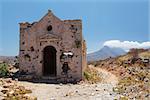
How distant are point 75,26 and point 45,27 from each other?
306cm

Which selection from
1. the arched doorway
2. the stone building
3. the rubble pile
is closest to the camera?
the rubble pile

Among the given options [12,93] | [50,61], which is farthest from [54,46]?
[12,93]

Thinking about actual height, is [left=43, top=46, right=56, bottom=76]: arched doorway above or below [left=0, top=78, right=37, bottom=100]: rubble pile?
above

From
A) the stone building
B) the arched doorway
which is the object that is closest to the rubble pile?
the stone building

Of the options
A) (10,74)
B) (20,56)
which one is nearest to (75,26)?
(20,56)

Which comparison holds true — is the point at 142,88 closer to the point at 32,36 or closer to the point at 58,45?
the point at 58,45

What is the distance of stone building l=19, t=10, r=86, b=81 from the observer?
84.9ft

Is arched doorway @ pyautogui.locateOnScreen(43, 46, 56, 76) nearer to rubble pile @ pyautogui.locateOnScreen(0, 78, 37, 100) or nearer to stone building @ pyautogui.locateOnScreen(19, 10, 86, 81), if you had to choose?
stone building @ pyautogui.locateOnScreen(19, 10, 86, 81)

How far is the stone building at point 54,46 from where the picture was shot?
1019 inches

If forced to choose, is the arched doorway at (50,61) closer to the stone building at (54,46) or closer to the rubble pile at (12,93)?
the stone building at (54,46)

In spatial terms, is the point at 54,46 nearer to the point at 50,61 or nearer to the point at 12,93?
the point at 50,61

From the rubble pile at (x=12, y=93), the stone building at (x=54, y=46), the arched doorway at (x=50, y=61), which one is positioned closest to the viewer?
the rubble pile at (x=12, y=93)

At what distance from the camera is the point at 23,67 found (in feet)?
89.0

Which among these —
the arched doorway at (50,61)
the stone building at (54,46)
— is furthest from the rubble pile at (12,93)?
the arched doorway at (50,61)
